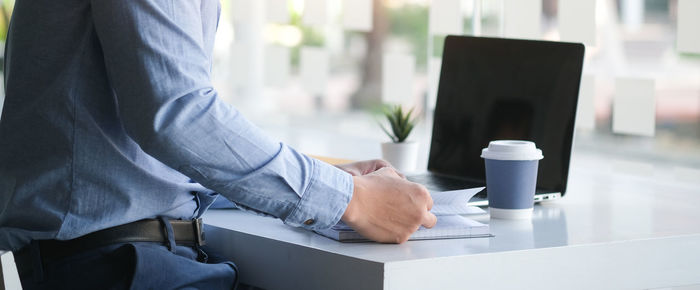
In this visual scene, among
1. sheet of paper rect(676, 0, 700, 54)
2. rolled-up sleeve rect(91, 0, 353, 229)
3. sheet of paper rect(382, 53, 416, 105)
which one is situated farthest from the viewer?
sheet of paper rect(382, 53, 416, 105)

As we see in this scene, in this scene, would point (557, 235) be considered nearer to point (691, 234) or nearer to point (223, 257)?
point (691, 234)

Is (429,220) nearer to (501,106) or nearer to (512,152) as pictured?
(512,152)

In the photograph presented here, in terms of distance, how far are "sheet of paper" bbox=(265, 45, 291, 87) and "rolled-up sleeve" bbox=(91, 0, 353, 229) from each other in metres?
2.92

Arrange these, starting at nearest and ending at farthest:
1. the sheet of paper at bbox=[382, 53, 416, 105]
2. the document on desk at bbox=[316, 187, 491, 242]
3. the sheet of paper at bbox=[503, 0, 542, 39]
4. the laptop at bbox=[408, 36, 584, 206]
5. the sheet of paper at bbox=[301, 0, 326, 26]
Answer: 1. the document on desk at bbox=[316, 187, 491, 242]
2. the laptop at bbox=[408, 36, 584, 206]
3. the sheet of paper at bbox=[503, 0, 542, 39]
4. the sheet of paper at bbox=[382, 53, 416, 105]
5. the sheet of paper at bbox=[301, 0, 326, 26]

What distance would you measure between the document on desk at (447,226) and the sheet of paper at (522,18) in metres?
1.59

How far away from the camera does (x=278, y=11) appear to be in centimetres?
415

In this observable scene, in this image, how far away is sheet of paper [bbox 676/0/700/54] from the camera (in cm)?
248

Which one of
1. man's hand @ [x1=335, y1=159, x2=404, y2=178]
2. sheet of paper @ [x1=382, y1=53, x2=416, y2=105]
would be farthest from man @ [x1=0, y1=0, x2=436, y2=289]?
sheet of paper @ [x1=382, y1=53, x2=416, y2=105]

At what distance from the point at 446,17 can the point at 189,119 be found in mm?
2220

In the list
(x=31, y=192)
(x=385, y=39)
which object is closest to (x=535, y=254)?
(x=31, y=192)

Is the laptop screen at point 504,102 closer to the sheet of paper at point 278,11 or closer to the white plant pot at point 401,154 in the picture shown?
the white plant pot at point 401,154

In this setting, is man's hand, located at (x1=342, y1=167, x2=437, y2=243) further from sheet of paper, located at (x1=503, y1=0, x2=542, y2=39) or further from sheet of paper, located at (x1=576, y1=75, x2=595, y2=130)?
sheet of paper, located at (x1=503, y1=0, x2=542, y2=39)

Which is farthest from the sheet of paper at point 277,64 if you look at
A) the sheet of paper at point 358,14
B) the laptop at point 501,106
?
the laptop at point 501,106

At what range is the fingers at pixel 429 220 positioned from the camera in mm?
1373
